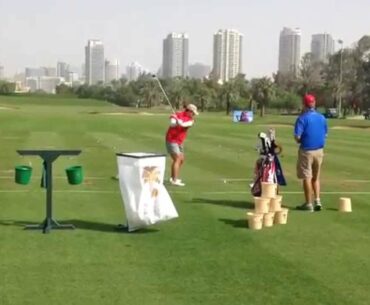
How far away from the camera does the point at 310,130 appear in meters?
13.3

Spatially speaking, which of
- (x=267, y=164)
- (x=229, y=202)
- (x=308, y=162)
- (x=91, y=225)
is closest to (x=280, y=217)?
(x=308, y=162)

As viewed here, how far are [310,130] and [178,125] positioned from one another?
3.76 metres

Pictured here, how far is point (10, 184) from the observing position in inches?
642

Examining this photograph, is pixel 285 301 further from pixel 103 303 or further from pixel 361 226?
pixel 361 226

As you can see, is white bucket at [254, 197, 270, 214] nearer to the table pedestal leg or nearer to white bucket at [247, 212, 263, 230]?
white bucket at [247, 212, 263, 230]

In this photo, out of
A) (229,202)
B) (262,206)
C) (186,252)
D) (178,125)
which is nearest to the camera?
(186,252)

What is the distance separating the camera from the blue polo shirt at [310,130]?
43.5 ft

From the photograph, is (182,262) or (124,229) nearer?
(182,262)

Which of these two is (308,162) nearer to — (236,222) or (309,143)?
(309,143)

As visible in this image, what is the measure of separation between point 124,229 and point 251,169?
10.3m

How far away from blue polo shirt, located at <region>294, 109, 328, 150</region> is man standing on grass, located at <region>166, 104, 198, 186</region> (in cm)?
354

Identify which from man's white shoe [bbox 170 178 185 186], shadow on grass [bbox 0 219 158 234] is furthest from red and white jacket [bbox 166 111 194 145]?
shadow on grass [bbox 0 219 158 234]

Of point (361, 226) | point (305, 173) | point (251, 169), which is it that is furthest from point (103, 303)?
point (251, 169)

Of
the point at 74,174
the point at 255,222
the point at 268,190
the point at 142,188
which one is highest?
the point at 74,174
